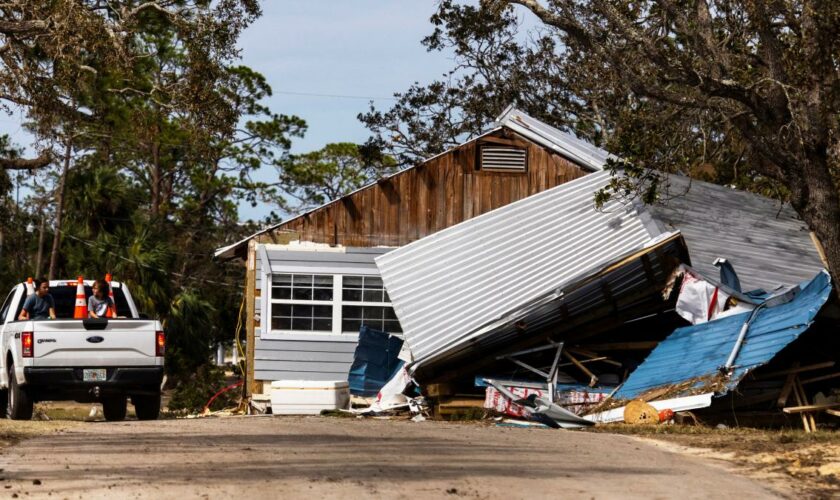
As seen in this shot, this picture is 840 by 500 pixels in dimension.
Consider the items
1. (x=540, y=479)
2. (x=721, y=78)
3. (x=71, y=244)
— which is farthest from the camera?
(x=71, y=244)

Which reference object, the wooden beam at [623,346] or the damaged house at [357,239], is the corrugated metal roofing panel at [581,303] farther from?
the damaged house at [357,239]

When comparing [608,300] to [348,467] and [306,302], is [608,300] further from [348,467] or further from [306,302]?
[348,467]

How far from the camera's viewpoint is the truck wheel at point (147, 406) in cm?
1939

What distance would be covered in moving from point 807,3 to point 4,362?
12.2 metres

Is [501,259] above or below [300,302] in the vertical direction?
above

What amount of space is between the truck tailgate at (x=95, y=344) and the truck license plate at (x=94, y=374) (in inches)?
3.4

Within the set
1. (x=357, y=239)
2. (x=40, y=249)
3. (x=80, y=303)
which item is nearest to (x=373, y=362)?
(x=357, y=239)

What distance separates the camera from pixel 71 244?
4222 cm

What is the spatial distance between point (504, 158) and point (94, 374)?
449 inches

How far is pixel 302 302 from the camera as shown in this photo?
2588 centimetres

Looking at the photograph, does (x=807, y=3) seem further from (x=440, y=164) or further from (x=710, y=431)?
(x=440, y=164)

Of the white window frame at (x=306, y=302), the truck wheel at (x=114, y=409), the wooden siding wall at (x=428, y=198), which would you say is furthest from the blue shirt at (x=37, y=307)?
the wooden siding wall at (x=428, y=198)

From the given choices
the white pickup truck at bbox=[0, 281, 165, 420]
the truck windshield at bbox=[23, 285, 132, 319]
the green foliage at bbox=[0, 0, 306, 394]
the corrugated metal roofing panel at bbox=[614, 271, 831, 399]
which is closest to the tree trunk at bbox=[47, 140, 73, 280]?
the green foliage at bbox=[0, 0, 306, 394]

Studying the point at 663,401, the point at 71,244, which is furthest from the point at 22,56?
the point at 71,244
